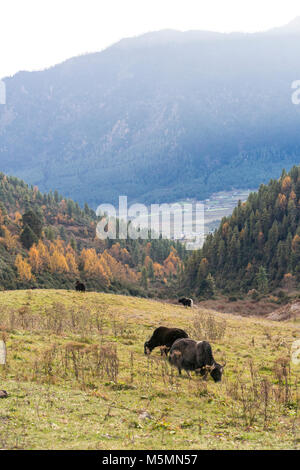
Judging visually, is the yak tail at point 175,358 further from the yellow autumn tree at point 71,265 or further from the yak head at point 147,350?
the yellow autumn tree at point 71,265

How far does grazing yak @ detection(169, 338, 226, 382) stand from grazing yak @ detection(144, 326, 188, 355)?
2.00 meters

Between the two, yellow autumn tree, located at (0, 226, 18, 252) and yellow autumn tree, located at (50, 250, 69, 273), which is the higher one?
yellow autumn tree, located at (0, 226, 18, 252)

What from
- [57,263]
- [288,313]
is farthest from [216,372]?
[57,263]

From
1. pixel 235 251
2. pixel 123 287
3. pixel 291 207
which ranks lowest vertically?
pixel 123 287

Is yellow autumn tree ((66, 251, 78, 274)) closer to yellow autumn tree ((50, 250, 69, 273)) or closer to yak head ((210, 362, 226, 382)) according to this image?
yellow autumn tree ((50, 250, 69, 273))

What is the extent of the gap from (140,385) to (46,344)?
24.1ft

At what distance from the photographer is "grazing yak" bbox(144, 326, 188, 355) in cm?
2323

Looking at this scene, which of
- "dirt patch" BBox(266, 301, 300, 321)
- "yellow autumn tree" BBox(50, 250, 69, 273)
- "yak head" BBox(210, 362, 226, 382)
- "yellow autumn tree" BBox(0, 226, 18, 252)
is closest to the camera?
"yak head" BBox(210, 362, 226, 382)

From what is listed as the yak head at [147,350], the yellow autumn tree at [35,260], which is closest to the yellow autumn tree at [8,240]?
the yellow autumn tree at [35,260]

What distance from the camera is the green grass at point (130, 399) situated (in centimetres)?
1191

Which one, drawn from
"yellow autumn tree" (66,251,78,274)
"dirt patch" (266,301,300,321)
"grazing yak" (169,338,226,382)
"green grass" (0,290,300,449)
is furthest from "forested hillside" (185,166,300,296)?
"grazing yak" (169,338,226,382)
